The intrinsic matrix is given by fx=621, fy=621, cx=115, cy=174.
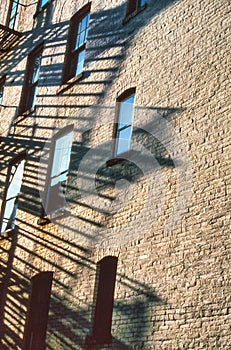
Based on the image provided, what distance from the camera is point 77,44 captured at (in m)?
16.1

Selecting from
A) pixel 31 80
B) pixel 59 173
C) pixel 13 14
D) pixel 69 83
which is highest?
pixel 13 14

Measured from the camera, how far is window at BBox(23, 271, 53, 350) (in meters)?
13.7

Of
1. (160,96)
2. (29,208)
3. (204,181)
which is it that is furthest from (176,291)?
(29,208)

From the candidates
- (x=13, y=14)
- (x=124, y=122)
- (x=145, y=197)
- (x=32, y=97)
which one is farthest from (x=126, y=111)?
(x=13, y=14)

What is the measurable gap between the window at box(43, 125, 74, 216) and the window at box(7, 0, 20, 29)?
272 inches

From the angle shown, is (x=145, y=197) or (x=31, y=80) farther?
(x=31, y=80)

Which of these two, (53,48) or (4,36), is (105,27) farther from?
(4,36)

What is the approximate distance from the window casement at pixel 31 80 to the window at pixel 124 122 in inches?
205

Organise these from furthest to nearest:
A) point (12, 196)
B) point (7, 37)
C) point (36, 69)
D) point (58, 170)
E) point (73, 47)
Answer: point (7, 37), point (36, 69), point (12, 196), point (73, 47), point (58, 170)

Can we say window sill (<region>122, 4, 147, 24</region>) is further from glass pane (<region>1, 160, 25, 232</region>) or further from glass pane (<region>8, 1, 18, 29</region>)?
glass pane (<region>8, 1, 18, 29</region>)

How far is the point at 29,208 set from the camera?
1541cm

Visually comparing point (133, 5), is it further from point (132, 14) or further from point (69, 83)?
point (69, 83)

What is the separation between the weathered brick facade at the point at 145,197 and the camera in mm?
9555

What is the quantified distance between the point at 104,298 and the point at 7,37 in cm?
1097
